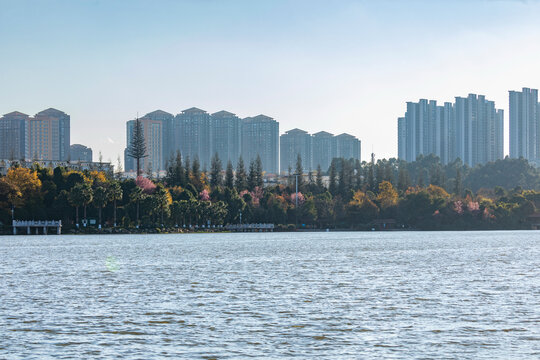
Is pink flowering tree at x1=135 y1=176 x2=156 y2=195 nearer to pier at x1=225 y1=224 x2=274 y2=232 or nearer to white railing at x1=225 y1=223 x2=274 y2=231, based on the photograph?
pier at x1=225 y1=224 x2=274 y2=232

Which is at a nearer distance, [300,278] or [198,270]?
[300,278]

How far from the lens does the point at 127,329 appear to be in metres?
28.3

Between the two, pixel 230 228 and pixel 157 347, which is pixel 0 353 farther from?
pixel 230 228

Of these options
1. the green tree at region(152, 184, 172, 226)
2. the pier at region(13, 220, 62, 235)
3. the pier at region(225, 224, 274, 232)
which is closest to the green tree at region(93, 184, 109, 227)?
the pier at region(13, 220, 62, 235)

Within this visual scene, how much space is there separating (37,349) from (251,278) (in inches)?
1060

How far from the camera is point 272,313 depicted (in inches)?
1278

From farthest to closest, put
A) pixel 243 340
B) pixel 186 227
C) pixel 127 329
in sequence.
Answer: pixel 186 227, pixel 127 329, pixel 243 340

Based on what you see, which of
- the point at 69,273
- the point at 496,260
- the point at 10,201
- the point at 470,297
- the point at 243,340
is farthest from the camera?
the point at 10,201

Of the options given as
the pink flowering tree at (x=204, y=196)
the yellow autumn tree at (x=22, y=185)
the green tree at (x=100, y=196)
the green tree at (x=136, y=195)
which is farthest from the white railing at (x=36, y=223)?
the pink flowering tree at (x=204, y=196)

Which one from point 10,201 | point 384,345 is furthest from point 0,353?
point 10,201

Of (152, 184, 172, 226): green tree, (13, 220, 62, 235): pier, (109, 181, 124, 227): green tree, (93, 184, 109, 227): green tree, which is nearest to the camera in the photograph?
(13, 220, 62, 235): pier

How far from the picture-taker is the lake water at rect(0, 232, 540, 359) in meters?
24.4

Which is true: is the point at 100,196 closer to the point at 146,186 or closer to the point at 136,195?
the point at 136,195

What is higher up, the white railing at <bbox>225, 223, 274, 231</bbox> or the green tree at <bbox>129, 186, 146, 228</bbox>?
the green tree at <bbox>129, 186, 146, 228</bbox>
